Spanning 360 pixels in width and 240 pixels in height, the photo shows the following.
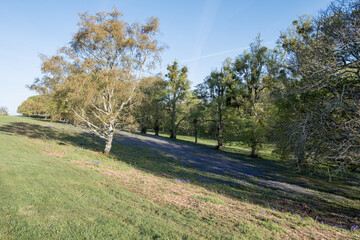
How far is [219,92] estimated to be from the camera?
40.6 metres

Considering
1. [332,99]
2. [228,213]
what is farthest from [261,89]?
[228,213]

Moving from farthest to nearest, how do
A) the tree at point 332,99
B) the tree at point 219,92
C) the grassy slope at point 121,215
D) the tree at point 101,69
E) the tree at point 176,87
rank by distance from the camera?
the tree at point 176,87, the tree at point 219,92, the tree at point 101,69, the tree at point 332,99, the grassy slope at point 121,215

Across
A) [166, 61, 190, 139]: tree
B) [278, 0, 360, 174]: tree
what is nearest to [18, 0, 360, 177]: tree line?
[278, 0, 360, 174]: tree

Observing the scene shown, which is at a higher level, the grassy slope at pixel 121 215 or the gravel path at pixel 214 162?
the grassy slope at pixel 121 215

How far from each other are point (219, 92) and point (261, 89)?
9995mm

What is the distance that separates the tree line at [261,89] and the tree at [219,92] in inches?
52.0

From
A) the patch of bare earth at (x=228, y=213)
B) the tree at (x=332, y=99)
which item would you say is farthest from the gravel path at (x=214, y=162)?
the patch of bare earth at (x=228, y=213)

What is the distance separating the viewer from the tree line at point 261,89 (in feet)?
32.6

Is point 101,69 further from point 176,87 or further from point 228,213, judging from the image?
point 176,87

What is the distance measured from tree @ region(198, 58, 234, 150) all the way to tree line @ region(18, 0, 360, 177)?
1.32 metres

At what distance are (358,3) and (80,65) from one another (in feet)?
70.9

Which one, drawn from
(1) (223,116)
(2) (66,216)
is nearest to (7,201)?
(2) (66,216)

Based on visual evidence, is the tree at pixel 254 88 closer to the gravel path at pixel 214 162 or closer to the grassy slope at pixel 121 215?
the gravel path at pixel 214 162

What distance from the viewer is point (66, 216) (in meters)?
5.62
